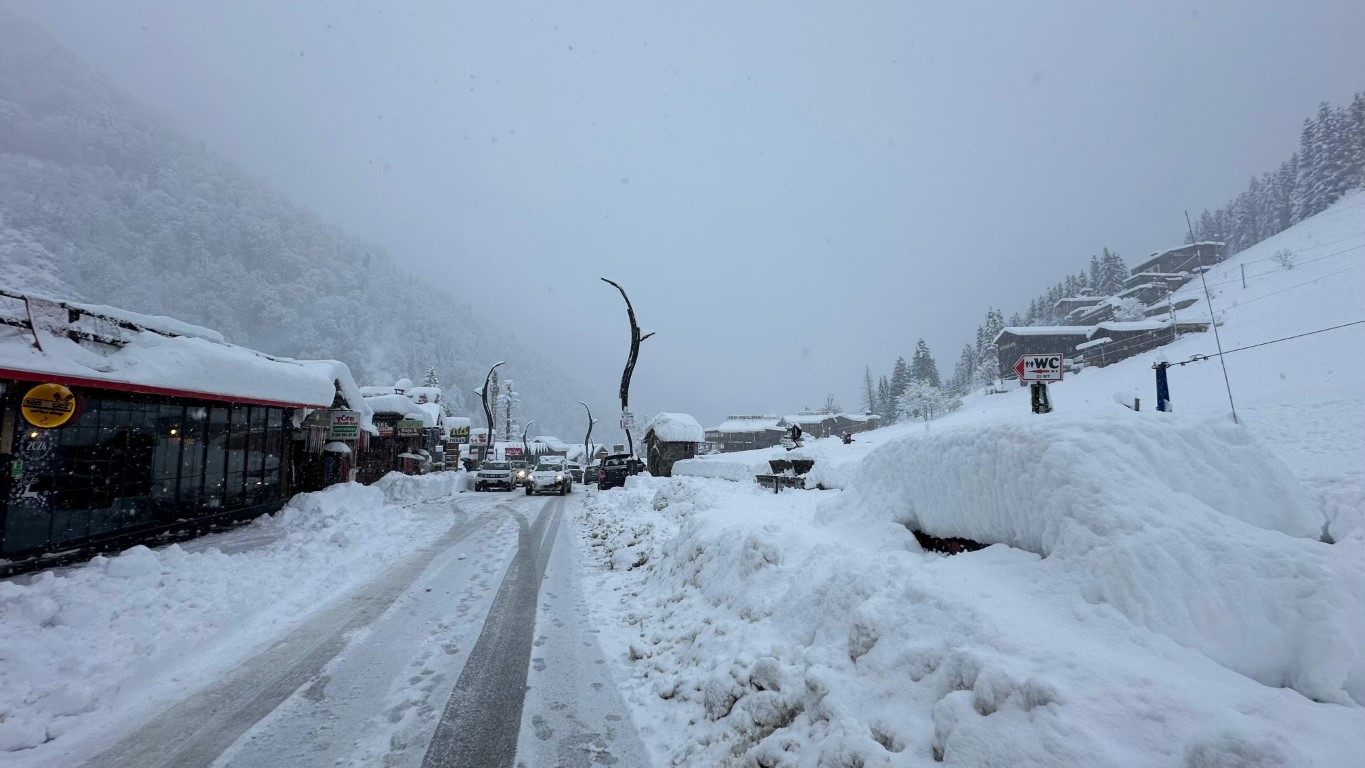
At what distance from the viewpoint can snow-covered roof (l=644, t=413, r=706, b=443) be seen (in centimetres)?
3878

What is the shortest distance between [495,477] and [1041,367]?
2662 cm

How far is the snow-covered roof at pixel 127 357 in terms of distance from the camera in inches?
351

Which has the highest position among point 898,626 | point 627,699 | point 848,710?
point 898,626

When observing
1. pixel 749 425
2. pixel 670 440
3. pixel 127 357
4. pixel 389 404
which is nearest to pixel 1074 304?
pixel 749 425

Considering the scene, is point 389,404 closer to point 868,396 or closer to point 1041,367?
A: point 1041,367

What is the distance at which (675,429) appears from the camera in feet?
128

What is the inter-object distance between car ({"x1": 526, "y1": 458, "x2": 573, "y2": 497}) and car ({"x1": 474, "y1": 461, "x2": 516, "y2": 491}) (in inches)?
105

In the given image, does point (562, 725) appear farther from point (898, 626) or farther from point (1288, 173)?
point (1288, 173)

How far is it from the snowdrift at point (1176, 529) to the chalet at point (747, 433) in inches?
2493

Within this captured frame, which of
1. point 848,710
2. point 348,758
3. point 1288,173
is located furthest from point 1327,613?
point 1288,173

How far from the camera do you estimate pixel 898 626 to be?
3.64 metres

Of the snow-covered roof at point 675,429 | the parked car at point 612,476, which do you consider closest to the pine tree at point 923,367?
the snow-covered roof at point 675,429

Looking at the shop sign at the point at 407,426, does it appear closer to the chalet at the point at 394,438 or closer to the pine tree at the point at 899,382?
the chalet at the point at 394,438

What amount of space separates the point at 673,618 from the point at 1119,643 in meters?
4.52
